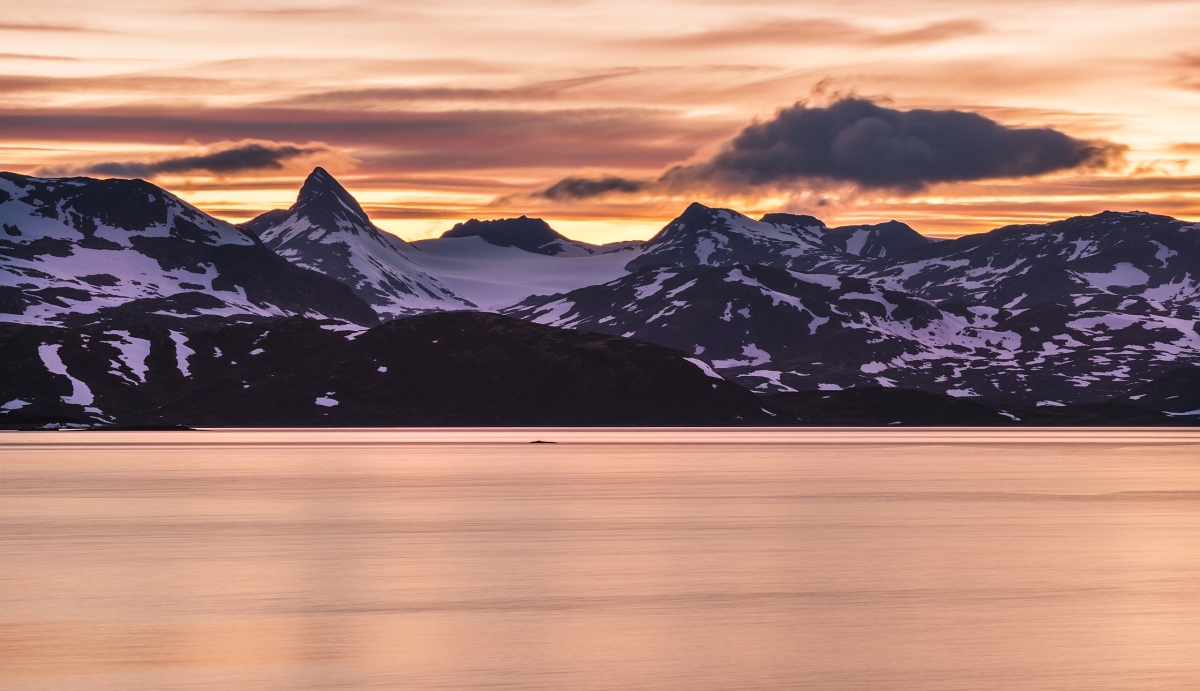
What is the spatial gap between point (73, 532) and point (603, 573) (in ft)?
115

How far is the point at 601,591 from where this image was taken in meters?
53.2

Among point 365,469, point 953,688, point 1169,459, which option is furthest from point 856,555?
point 1169,459

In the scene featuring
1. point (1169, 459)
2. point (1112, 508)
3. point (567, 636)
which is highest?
point (567, 636)

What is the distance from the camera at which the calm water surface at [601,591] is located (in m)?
37.1

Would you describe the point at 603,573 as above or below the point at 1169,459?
above

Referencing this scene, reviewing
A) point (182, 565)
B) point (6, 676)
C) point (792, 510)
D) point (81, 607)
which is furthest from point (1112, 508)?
point (6, 676)

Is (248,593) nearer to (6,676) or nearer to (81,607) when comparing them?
(81,607)

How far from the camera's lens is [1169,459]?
7849 inches

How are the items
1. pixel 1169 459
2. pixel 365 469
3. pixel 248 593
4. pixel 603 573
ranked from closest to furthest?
1. pixel 248 593
2. pixel 603 573
3. pixel 365 469
4. pixel 1169 459

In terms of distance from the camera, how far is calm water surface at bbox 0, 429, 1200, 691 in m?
37.1

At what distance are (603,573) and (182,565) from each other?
1815cm

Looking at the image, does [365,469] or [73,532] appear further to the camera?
[365,469]

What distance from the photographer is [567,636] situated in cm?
4259

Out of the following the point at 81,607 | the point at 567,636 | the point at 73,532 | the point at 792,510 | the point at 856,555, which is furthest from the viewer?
the point at 792,510
